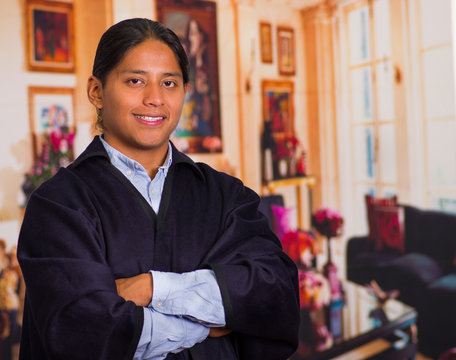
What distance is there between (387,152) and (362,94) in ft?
1.70

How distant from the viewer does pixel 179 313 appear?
107cm

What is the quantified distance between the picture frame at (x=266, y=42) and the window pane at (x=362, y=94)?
0.70m

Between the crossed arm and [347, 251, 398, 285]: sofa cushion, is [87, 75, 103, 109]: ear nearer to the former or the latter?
the crossed arm

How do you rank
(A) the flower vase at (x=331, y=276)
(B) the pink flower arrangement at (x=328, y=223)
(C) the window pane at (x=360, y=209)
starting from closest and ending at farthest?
1. (A) the flower vase at (x=331, y=276)
2. (B) the pink flower arrangement at (x=328, y=223)
3. (C) the window pane at (x=360, y=209)

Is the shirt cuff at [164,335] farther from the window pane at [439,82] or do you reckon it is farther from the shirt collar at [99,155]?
the window pane at [439,82]

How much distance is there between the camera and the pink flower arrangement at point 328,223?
364 cm

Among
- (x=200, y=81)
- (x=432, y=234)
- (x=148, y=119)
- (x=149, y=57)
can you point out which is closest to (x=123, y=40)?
(x=149, y=57)

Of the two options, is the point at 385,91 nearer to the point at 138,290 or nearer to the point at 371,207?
the point at 371,207

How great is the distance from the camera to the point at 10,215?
307cm

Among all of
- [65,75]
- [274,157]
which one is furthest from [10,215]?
[274,157]

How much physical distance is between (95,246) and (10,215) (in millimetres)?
2292

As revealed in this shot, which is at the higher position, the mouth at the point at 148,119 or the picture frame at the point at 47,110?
the picture frame at the point at 47,110

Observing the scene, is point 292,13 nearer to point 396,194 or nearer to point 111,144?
point 396,194

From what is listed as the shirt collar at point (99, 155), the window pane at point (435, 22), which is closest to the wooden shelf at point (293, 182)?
the window pane at point (435, 22)
